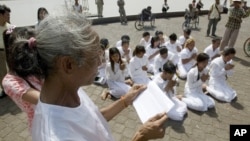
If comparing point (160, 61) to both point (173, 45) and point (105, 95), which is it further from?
point (105, 95)

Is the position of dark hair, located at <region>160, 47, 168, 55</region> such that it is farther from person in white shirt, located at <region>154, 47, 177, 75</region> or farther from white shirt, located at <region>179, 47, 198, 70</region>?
white shirt, located at <region>179, 47, 198, 70</region>

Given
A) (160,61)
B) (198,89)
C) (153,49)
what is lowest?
(198,89)

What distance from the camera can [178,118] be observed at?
4.61 meters

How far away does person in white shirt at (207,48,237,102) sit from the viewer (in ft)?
17.8

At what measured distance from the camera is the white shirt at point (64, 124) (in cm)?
114

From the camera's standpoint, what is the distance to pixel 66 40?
116 cm

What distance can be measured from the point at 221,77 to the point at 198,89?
0.80 m

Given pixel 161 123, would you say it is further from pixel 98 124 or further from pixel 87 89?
pixel 87 89

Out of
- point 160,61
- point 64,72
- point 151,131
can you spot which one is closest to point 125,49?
point 160,61

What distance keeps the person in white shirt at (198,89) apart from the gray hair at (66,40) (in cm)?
408

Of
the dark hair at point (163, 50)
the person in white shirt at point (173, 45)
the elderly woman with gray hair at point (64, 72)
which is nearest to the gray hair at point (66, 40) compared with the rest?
the elderly woman with gray hair at point (64, 72)

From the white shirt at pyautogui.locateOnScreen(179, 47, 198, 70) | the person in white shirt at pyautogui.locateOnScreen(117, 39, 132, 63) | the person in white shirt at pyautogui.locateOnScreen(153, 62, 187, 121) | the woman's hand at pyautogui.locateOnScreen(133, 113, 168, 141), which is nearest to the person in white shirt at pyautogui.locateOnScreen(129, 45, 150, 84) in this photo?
the person in white shirt at pyautogui.locateOnScreen(117, 39, 132, 63)

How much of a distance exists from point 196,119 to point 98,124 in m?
3.62

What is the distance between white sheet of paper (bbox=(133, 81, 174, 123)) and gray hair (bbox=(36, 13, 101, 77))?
835mm
